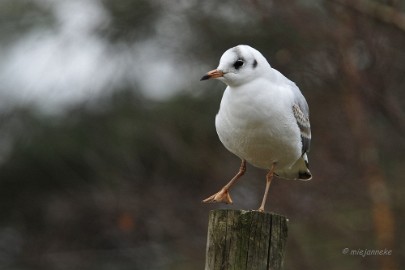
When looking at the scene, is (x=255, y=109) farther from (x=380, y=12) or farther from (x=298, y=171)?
(x=380, y=12)

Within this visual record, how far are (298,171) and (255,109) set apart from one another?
3.56 ft

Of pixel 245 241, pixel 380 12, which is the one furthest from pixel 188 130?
pixel 245 241

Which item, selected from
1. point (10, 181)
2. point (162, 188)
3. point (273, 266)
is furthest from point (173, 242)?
point (273, 266)

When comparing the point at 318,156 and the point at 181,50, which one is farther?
the point at 181,50

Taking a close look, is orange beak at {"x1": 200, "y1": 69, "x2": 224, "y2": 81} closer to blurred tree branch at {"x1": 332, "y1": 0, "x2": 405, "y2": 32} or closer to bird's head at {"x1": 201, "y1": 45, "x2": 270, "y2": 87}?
bird's head at {"x1": 201, "y1": 45, "x2": 270, "y2": 87}

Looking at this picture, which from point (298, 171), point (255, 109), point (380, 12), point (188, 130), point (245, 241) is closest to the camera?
point (245, 241)

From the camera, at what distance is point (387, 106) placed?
8375 mm

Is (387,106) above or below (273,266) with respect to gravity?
above

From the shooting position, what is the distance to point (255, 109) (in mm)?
5691

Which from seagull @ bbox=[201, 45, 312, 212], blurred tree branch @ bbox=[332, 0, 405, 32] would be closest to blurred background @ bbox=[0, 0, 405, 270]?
blurred tree branch @ bbox=[332, 0, 405, 32]

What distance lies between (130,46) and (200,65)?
91cm

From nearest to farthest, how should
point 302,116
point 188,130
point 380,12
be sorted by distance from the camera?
1. point 302,116
2. point 380,12
3. point 188,130

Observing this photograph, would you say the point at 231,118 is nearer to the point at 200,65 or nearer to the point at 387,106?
the point at 387,106

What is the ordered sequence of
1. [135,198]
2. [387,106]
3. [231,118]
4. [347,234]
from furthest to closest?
[135,198] < [347,234] < [387,106] < [231,118]
